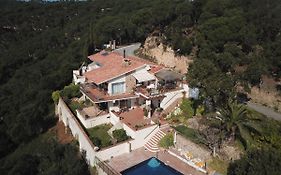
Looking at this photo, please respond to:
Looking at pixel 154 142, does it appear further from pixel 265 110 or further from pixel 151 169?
pixel 265 110

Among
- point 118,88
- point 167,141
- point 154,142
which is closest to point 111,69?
point 118,88

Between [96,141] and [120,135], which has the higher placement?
[120,135]

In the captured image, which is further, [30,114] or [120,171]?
[30,114]

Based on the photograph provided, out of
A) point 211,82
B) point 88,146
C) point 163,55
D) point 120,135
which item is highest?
point 211,82

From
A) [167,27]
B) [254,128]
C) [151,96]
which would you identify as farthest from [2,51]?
[254,128]

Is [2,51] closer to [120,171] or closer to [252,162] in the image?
[120,171]

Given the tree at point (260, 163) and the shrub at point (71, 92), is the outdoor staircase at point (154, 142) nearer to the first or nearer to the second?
the tree at point (260, 163)

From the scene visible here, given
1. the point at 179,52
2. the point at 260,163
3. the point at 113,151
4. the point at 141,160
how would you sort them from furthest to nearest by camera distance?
the point at 179,52 < the point at 113,151 < the point at 141,160 < the point at 260,163

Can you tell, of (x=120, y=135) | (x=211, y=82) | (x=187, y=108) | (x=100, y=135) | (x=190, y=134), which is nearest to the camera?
(x=190, y=134)
